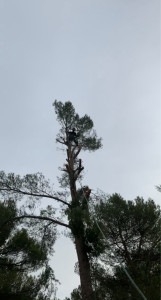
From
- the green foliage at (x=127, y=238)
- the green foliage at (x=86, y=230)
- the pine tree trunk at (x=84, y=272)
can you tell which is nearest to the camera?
the pine tree trunk at (x=84, y=272)

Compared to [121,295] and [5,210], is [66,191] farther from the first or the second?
[121,295]

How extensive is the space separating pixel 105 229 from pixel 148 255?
1783mm

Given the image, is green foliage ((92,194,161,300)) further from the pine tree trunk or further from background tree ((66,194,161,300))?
the pine tree trunk

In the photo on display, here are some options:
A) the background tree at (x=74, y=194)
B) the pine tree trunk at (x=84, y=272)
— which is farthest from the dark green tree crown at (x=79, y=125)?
the pine tree trunk at (x=84, y=272)

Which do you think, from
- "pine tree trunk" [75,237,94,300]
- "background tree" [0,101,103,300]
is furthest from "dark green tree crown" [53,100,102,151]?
"pine tree trunk" [75,237,94,300]

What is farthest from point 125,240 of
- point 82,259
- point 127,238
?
point 82,259

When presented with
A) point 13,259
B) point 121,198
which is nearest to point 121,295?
point 121,198

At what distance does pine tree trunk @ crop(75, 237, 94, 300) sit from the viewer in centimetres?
717

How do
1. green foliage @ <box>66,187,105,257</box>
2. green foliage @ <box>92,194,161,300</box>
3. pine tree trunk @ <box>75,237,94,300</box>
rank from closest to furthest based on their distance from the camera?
pine tree trunk @ <box>75,237,94,300</box> < green foliage @ <box>66,187,105,257</box> < green foliage @ <box>92,194,161,300</box>

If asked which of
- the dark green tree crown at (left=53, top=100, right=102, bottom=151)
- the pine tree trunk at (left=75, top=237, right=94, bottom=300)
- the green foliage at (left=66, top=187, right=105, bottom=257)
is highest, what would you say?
the dark green tree crown at (left=53, top=100, right=102, bottom=151)

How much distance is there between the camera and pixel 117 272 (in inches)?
385

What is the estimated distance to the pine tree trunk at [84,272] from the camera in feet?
23.5

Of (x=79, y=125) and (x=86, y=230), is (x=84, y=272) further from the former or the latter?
(x=79, y=125)

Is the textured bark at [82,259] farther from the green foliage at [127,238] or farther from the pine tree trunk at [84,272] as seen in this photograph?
the green foliage at [127,238]
